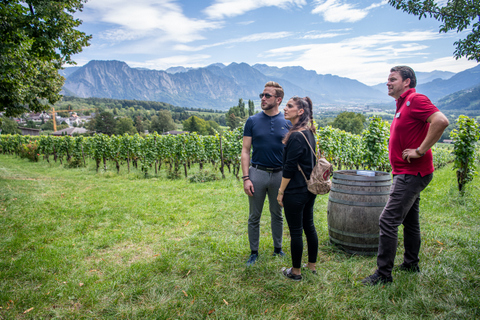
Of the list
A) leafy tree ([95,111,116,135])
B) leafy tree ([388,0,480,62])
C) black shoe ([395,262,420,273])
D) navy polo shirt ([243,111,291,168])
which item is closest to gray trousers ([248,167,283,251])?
navy polo shirt ([243,111,291,168])

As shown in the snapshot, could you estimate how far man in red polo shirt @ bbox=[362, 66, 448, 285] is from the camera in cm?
238

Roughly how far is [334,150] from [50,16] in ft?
35.8

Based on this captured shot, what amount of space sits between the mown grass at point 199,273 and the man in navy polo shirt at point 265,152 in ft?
2.27

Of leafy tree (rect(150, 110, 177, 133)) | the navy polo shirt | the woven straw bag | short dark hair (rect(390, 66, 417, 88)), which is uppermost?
leafy tree (rect(150, 110, 177, 133))

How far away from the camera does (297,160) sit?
7.93 ft

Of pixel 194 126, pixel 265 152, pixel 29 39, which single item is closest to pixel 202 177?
pixel 29 39

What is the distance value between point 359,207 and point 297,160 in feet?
4.27

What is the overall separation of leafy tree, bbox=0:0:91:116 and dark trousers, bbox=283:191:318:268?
21.1 ft

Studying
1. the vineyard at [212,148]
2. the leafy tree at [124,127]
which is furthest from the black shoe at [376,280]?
the leafy tree at [124,127]

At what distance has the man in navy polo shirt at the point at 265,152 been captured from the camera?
9.61ft

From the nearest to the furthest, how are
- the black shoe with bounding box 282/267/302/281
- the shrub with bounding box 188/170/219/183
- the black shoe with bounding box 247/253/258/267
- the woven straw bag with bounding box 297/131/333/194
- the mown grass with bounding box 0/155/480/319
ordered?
the mown grass with bounding box 0/155/480/319 < the woven straw bag with bounding box 297/131/333/194 < the black shoe with bounding box 282/267/302/281 < the black shoe with bounding box 247/253/258/267 < the shrub with bounding box 188/170/219/183

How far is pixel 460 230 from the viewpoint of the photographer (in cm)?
402

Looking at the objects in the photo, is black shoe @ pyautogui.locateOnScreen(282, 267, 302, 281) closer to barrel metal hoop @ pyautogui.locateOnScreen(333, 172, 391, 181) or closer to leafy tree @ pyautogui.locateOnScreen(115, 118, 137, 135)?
barrel metal hoop @ pyautogui.locateOnScreen(333, 172, 391, 181)

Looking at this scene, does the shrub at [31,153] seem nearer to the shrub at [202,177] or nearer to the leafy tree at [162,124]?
the shrub at [202,177]
